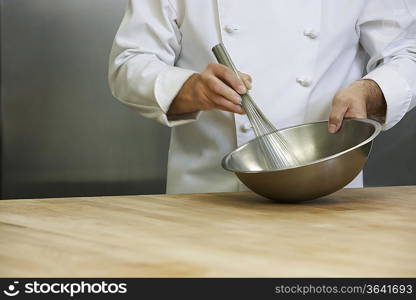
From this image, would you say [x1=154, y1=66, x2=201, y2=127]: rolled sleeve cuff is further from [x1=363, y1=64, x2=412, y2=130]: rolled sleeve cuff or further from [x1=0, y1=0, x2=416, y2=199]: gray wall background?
[x1=0, y1=0, x2=416, y2=199]: gray wall background

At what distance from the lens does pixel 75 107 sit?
1.92 meters

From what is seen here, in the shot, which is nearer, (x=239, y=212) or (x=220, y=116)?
(x=239, y=212)

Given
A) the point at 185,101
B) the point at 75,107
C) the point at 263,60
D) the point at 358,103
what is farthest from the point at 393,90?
the point at 75,107

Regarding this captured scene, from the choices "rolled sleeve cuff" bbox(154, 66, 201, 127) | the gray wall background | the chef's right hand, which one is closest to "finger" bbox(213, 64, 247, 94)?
the chef's right hand

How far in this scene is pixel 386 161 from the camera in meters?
1.87

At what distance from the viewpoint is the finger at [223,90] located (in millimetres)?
912

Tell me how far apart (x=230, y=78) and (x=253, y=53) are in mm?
303

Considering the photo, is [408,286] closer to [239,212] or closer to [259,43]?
[239,212]

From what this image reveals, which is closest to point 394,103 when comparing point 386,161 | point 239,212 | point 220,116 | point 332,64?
point 332,64

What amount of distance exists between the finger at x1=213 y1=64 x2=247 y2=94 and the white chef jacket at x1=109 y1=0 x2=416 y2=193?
0.23 meters

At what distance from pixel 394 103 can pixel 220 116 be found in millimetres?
301

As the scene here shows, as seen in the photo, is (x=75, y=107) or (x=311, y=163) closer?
(x=311, y=163)

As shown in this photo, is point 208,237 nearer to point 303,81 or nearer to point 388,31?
point 303,81

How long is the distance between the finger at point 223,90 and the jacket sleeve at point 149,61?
0.12 metres
